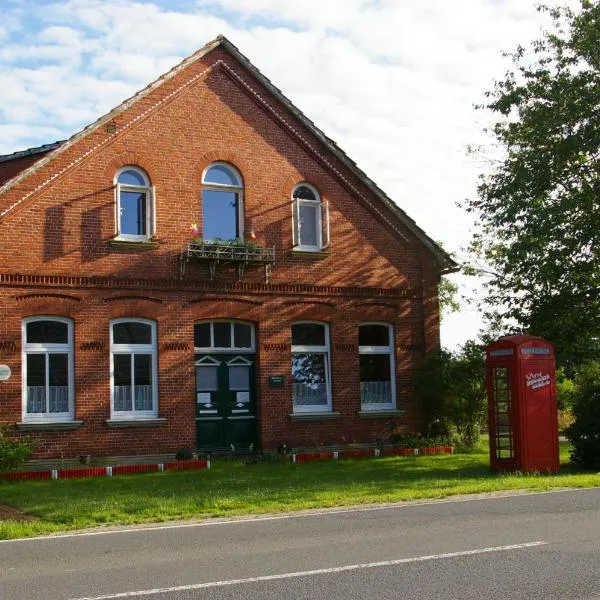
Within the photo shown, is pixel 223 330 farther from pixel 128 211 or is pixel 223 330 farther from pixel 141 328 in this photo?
pixel 128 211

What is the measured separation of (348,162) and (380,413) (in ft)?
21.8

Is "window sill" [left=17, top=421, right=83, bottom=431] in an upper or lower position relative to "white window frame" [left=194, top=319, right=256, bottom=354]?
lower

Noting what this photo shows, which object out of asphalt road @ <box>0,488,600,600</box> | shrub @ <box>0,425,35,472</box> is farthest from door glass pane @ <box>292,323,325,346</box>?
asphalt road @ <box>0,488,600,600</box>

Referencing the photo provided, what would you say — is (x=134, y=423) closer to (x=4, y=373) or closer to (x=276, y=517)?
(x=4, y=373)

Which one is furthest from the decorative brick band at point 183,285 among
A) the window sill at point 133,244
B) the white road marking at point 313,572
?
the white road marking at point 313,572

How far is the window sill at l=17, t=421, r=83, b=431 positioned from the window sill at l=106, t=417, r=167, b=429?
2.28 ft

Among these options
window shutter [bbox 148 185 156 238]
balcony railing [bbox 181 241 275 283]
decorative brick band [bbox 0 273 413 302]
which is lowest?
decorative brick band [bbox 0 273 413 302]

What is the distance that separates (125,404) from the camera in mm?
20531

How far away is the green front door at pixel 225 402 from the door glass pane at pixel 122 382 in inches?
69.2

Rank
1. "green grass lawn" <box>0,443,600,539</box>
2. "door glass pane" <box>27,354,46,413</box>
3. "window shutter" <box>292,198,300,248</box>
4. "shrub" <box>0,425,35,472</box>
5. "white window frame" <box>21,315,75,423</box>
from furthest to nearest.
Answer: "window shutter" <box>292,198,300,248</box>
"door glass pane" <box>27,354,46,413</box>
"white window frame" <box>21,315,75,423</box>
"shrub" <box>0,425,35,472</box>
"green grass lawn" <box>0,443,600,539</box>

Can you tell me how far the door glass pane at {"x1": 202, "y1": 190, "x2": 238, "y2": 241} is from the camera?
22000 millimetres

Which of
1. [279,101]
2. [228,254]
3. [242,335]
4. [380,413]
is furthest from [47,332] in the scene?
[380,413]

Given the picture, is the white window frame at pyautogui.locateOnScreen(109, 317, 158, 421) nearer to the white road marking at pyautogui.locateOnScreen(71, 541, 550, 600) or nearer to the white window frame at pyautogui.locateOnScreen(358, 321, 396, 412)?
the white window frame at pyautogui.locateOnScreen(358, 321, 396, 412)

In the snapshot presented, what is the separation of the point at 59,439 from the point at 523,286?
1122cm
